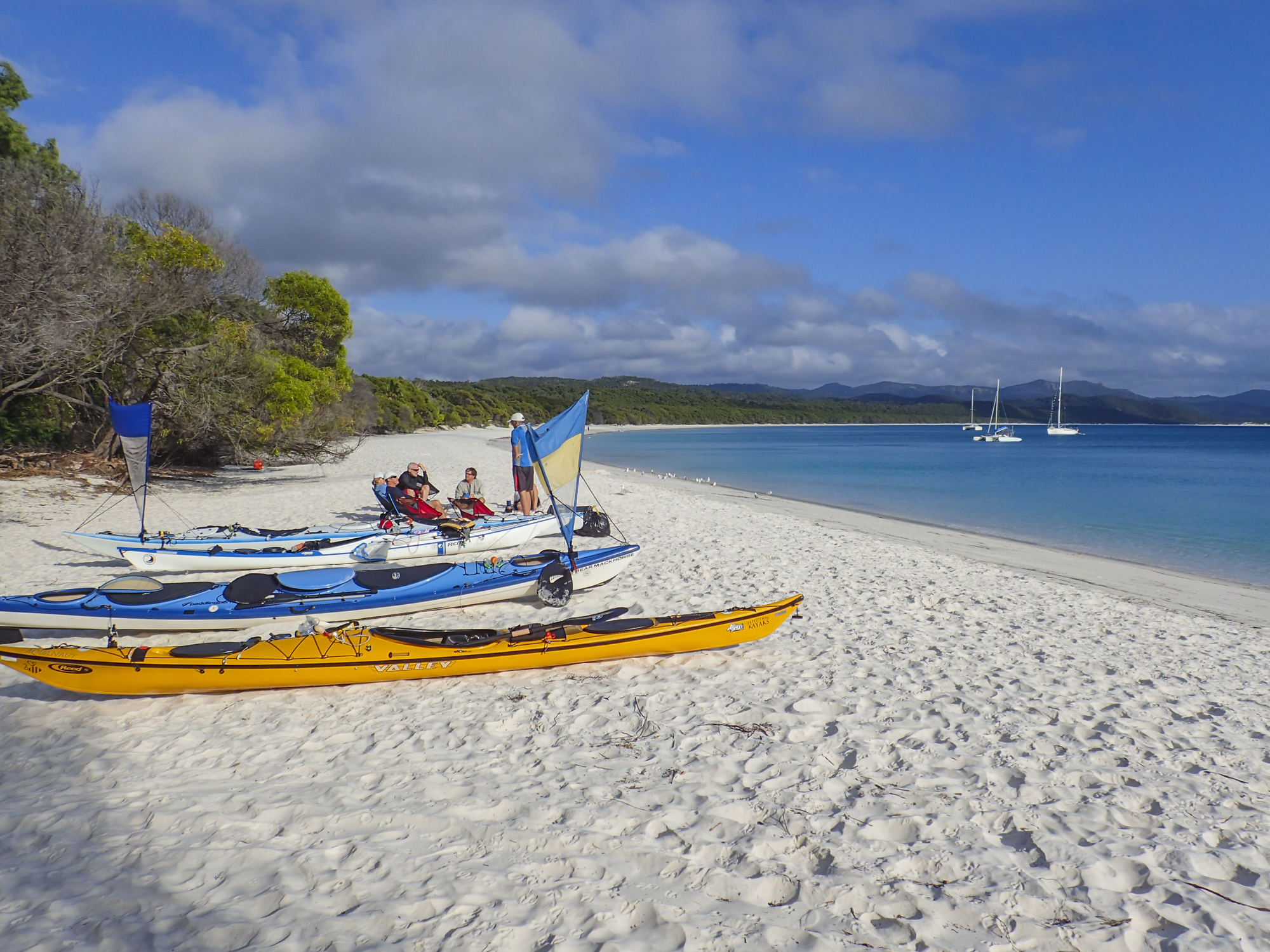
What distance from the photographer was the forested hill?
69188 mm

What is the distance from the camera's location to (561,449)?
7922 mm

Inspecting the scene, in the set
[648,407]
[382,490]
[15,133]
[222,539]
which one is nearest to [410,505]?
[382,490]

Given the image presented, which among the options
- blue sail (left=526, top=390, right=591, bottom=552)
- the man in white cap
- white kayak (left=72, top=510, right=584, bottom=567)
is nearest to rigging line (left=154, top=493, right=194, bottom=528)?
white kayak (left=72, top=510, right=584, bottom=567)

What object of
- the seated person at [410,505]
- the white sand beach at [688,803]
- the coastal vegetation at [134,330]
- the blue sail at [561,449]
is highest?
the coastal vegetation at [134,330]

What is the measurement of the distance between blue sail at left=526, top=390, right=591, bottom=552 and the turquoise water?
12.3 m

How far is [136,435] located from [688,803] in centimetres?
957

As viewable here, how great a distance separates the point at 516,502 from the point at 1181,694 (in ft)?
33.5

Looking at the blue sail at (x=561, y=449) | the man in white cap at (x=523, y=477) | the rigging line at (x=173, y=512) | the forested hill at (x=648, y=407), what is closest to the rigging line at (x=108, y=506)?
the rigging line at (x=173, y=512)

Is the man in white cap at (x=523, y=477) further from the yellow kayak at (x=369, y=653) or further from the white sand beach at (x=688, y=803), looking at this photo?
the yellow kayak at (x=369, y=653)

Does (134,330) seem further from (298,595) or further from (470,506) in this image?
(298,595)

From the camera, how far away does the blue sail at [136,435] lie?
9.45m

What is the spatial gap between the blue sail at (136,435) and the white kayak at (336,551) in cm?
50

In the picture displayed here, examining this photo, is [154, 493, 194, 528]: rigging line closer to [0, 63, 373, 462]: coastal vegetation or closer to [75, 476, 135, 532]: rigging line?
[75, 476, 135, 532]: rigging line

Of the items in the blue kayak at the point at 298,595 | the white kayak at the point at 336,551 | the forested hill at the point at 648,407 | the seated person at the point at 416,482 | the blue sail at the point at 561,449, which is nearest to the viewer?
the blue kayak at the point at 298,595
